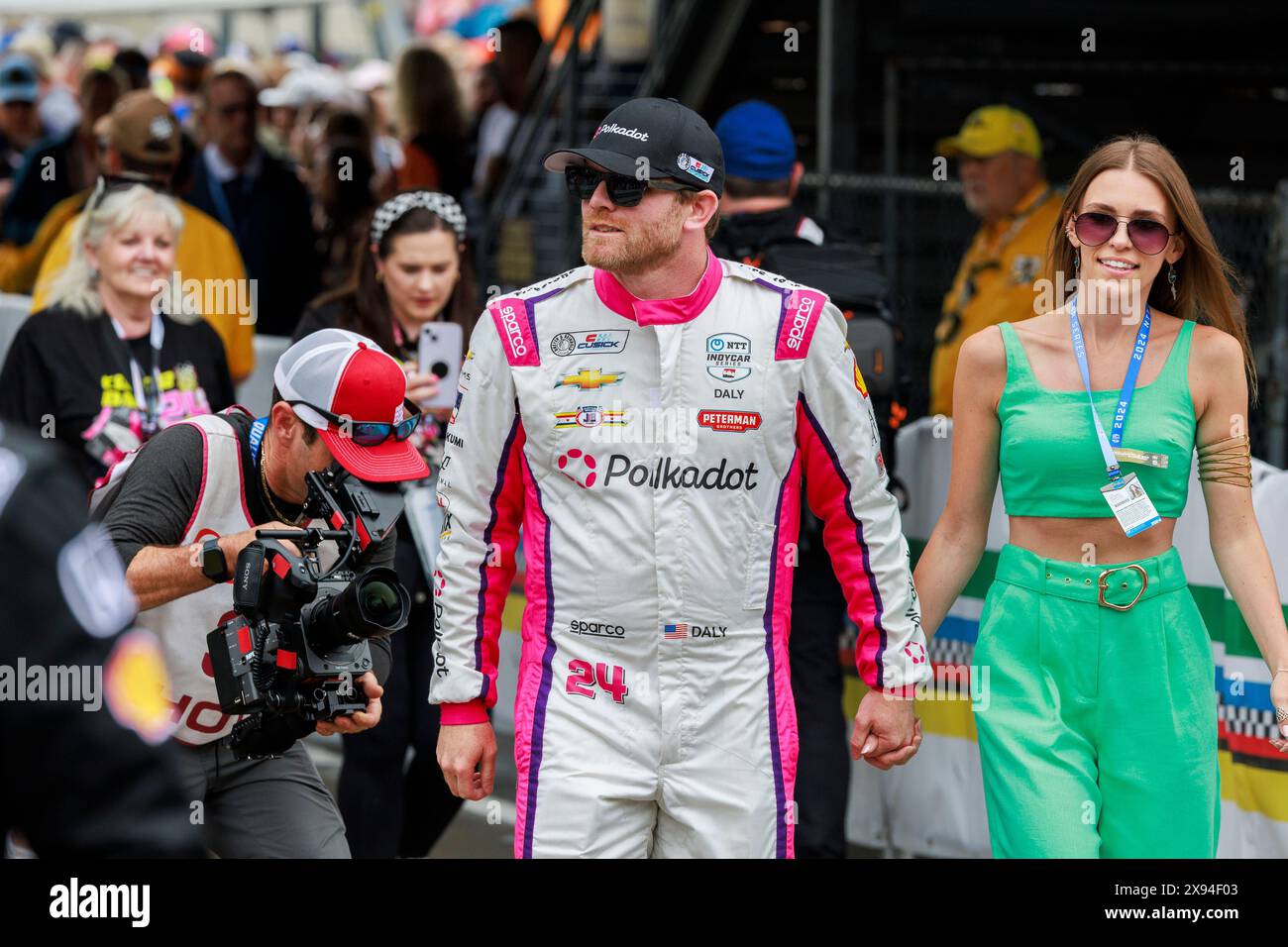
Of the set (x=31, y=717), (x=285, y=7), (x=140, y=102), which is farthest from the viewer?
(x=285, y=7)

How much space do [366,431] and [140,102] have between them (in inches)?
127

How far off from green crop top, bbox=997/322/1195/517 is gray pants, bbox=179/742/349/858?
5.72 ft

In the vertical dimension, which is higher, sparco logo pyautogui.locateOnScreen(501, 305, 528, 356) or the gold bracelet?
sparco logo pyautogui.locateOnScreen(501, 305, 528, 356)

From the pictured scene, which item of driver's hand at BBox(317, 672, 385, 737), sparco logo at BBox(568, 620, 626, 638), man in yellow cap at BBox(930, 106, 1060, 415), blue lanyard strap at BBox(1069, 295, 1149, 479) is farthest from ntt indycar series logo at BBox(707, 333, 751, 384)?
man in yellow cap at BBox(930, 106, 1060, 415)

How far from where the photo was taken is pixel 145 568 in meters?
4.29

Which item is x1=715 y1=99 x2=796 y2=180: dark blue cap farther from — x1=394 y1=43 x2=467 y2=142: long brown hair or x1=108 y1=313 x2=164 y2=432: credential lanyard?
x1=394 y1=43 x2=467 y2=142: long brown hair

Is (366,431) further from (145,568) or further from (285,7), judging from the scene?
(285,7)

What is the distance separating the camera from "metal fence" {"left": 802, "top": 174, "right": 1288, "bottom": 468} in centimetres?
739

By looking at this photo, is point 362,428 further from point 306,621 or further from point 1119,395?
point 1119,395

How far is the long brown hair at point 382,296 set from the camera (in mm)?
6051

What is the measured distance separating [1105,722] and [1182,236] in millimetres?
1104

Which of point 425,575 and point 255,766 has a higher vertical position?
point 425,575

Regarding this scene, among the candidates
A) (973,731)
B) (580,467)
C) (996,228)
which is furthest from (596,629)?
(996,228)
